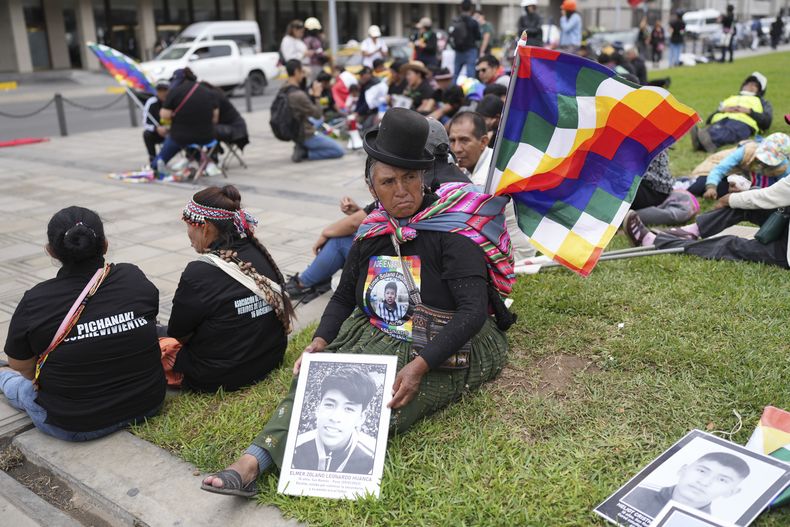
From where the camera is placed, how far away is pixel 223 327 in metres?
3.59

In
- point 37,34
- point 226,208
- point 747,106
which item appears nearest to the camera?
point 226,208

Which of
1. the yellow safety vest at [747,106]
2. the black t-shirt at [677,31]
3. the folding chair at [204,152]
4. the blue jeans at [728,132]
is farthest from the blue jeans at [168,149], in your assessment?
the black t-shirt at [677,31]

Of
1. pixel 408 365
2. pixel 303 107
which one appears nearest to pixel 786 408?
pixel 408 365

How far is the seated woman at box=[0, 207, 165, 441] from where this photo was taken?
3.14 metres

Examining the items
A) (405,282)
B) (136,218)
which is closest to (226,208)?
(405,282)

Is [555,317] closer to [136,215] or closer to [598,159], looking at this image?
[598,159]

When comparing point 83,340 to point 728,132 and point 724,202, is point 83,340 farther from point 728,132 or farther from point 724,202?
point 728,132

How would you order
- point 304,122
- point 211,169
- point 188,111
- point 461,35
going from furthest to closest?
point 461,35
point 304,122
point 211,169
point 188,111

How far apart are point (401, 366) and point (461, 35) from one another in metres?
10.8

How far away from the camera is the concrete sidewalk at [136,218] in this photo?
3139mm

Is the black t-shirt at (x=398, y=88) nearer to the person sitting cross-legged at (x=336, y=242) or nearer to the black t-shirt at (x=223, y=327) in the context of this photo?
the person sitting cross-legged at (x=336, y=242)

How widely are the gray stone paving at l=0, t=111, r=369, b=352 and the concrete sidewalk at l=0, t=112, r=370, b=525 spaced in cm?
1

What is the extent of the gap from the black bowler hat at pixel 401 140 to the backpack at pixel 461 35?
1054 cm

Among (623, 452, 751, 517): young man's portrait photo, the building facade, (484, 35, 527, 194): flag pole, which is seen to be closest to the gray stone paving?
(484, 35, 527, 194): flag pole
